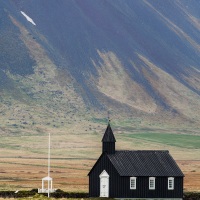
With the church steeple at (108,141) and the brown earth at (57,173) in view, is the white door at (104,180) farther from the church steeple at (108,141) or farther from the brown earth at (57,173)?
the brown earth at (57,173)

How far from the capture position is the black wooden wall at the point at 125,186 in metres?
82.1

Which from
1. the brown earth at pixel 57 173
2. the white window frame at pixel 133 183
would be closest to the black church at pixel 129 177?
the white window frame at pixel 133 183

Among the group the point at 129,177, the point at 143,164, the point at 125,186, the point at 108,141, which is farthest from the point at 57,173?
the point at 129,177

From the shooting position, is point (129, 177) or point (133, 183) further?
point (133, 183)

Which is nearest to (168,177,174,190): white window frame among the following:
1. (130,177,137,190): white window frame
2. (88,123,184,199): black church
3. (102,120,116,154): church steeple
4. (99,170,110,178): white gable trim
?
(88,123,184,199): black church

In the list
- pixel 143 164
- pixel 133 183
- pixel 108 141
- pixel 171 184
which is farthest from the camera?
pixel 143 164

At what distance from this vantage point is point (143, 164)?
8312 cm

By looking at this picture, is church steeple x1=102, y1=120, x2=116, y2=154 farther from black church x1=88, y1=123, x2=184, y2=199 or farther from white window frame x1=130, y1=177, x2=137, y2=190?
white window frame x1=130, y1=177, x2=137, y2=190

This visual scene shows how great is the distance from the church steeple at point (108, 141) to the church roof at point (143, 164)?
59 cm

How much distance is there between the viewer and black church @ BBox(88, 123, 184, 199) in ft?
269

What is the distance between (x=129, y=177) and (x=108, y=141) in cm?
396

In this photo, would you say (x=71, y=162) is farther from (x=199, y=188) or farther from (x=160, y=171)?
A: (x=160, y=171)

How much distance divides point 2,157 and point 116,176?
114 metres

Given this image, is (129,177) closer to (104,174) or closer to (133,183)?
(133,183)
